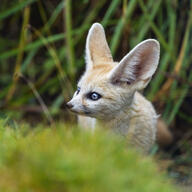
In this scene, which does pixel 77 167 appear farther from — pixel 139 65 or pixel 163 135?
pixel 163 135

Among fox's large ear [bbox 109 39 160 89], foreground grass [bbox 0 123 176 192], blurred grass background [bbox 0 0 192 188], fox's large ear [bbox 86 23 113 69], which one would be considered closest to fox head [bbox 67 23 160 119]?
fox's large ear [bbox 109 39 160 89]

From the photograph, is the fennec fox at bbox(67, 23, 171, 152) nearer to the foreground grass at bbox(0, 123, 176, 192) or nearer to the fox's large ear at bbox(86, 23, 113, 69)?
the fox's large ear at bbox(86, 23, 113, 69)

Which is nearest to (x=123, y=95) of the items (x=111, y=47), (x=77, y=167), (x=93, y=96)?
(x=93, y=96)

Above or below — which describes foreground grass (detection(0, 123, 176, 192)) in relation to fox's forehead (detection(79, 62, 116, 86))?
above

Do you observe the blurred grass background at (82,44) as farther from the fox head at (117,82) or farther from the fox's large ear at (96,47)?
the fox head at (117,82)

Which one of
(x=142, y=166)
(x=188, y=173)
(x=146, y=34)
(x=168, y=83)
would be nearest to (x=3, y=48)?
(x=146, y=34)

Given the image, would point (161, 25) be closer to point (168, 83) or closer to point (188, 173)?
point (168, 83)
